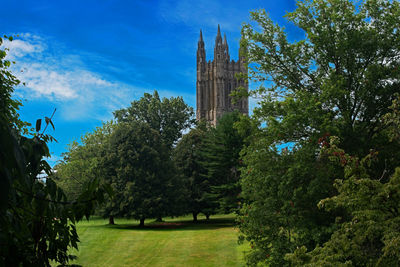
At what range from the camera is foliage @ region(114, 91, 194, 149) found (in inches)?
2539

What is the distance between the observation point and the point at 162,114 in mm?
65812

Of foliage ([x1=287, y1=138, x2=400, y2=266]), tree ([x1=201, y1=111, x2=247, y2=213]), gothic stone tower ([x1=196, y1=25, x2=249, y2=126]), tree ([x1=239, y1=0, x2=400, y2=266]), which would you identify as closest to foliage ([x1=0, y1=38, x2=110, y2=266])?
foliage ([x1=287, y1=138, x2=400, y2=266])

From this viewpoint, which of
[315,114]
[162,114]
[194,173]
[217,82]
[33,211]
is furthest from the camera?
[217,82]

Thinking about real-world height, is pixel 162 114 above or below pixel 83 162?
above

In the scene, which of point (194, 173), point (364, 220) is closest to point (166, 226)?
point (194, 173)

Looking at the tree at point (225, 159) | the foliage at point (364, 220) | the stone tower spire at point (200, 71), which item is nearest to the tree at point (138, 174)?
the tree at point (225, 159)

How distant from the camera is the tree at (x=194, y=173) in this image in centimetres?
4106

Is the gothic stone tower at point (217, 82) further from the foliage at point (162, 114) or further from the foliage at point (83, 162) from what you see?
Answer: the foliage at point (83, 162)

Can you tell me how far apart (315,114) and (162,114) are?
2055 inches

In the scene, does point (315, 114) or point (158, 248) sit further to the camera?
point (158, 248)

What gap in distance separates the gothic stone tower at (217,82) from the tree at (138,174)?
195ft

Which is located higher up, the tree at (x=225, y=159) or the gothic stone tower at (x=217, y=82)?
the gothic stone tower at (x=217, y=82)

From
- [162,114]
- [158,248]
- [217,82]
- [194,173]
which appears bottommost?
[158,248]

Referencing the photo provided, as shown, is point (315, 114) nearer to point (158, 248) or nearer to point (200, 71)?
point (158, 248)
